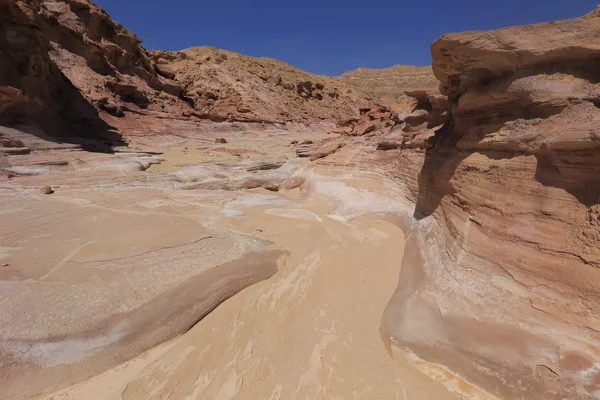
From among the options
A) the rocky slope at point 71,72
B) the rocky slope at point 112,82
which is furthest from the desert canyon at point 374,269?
the rocky slope at point 112,82

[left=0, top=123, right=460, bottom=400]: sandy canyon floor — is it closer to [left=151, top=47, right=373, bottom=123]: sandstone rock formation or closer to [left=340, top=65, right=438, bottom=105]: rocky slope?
[left=151, top=47, right=373, bottom=123]: sandstone rock formation

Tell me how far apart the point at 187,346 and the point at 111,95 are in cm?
1403

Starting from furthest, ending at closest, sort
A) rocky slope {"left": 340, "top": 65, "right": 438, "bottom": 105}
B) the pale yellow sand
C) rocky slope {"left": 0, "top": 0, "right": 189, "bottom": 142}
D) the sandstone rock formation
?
rocky slope {"left": 340, "top": 65, "right": 438, "bottom": 105} < the sandstone rock formation < rocky slope {"left": 0, "top": 0, "right": 189, "bottom": 142} < the pale yellow sand

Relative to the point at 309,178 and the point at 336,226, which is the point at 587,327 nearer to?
the point at 336,226

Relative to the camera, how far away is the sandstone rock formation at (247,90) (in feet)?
61.4

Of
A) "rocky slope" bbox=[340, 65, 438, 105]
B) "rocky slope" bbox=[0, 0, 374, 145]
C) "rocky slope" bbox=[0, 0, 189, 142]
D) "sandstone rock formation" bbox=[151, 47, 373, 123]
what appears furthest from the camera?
"rocky slope" bbox=[340, 65, 438, 105]

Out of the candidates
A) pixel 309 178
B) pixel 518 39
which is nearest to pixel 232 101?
pixel 309 178

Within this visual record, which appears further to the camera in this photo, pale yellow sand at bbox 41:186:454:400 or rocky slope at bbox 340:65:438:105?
rocky slope at bbox 340:65:438:105

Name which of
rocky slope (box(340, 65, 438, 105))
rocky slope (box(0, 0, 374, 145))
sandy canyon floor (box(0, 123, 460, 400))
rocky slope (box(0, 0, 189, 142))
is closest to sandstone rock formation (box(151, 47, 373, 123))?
rocky slope (box(0, 0, 374, 145))

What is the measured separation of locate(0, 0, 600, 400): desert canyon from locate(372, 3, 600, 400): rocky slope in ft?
0.03

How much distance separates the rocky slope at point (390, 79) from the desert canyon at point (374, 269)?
37878mm

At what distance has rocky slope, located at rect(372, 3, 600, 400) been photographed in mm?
1777

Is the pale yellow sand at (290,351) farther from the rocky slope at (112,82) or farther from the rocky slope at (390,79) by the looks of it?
the rocky slope at (390,79)

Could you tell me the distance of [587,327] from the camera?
69.1 inches
